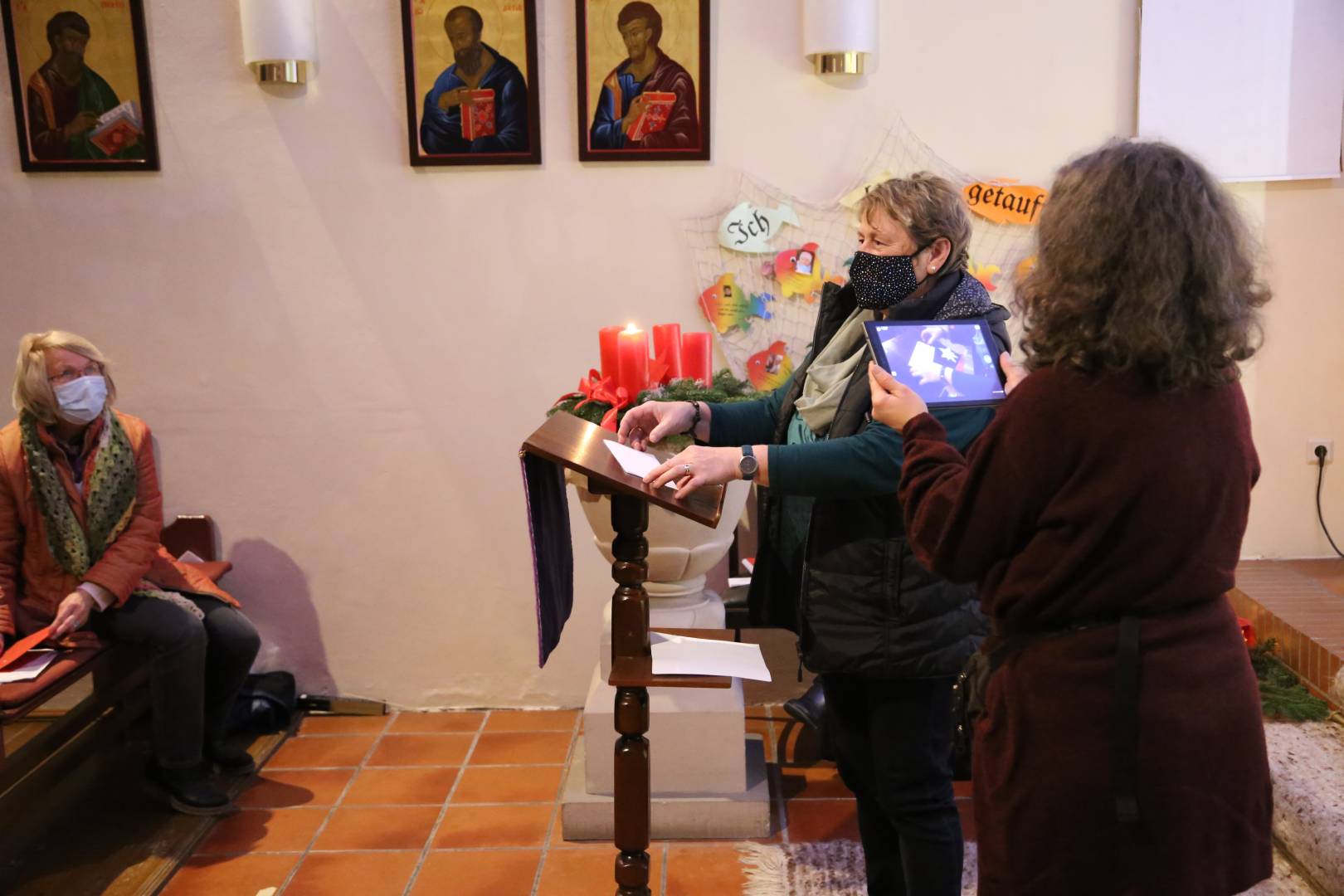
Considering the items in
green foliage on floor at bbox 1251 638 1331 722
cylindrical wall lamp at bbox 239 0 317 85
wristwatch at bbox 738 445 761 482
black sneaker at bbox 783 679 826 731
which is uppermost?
cylindrical wall lamp at bbox 239 0 317 85

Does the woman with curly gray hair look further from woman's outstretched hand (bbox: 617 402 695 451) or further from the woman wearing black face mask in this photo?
woman's outstretched hand (bbox: 617 402 695 451)

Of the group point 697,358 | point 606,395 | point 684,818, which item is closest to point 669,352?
point 697,358

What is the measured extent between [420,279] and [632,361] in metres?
1.01

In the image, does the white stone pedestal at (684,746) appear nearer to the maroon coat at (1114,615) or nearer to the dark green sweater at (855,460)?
the dark green sweater at (855,460)

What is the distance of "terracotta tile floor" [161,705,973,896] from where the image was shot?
2.81 meters

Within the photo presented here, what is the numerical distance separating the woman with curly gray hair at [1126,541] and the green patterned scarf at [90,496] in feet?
7.95

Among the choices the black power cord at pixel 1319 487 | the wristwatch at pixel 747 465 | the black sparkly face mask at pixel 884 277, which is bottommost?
the black power cord at pixel 1319 487

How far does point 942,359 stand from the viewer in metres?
1.82

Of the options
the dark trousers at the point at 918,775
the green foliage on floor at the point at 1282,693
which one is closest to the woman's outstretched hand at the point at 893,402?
the dark trousers at the point at 918,775

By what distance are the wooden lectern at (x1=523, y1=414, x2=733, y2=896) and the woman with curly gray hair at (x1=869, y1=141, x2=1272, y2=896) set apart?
0.46 metres

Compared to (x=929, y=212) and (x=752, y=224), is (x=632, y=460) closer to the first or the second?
(x=929, y=212)

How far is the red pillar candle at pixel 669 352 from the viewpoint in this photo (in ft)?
9.93

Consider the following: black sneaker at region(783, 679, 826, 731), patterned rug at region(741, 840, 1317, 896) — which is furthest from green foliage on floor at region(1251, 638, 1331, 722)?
black sneaker at region(783, 679, 826, 731)

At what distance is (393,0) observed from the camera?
11.6ft
